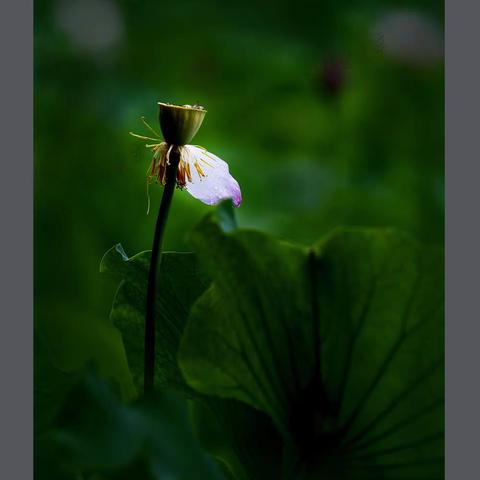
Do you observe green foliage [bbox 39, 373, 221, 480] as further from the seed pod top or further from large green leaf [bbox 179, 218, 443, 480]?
the seed pod top

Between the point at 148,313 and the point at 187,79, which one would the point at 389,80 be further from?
the point at 148,313

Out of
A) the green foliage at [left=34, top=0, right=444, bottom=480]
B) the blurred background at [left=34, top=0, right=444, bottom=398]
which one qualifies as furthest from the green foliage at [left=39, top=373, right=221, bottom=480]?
the blurred background at [left=34, top=0, right=444, bottom=398]

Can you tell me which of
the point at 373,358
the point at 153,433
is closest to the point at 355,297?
the point at 373,358

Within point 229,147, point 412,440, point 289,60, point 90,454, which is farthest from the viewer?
point 229,147

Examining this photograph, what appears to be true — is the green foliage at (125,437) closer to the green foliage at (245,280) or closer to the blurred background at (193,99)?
the green foliage at (245,280)

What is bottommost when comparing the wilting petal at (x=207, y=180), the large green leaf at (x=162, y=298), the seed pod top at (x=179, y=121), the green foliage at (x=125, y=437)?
the green foliage at (x=125, y=437)

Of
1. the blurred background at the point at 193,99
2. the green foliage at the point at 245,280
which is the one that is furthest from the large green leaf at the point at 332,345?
the blurred background at the point at 193,99

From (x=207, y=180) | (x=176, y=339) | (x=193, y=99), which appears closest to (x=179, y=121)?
(x=207, y=180)

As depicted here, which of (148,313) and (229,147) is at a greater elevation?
(229,147)
